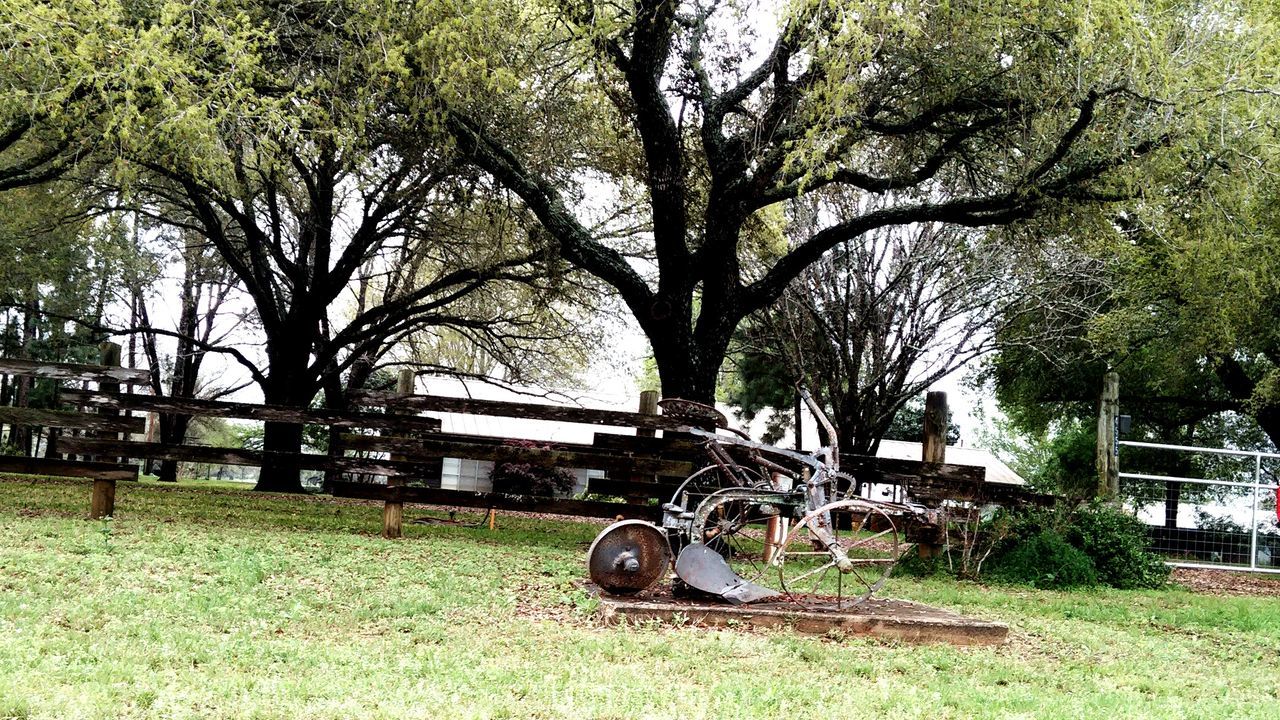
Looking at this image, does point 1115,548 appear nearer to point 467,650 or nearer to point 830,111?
point 830,111

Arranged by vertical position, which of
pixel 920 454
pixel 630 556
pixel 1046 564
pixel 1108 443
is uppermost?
pixel 1108 443

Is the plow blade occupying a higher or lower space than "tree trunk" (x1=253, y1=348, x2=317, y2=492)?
lower

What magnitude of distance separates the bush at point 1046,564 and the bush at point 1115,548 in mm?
195

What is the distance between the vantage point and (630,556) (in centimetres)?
719

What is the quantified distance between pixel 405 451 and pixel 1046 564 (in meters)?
7.34

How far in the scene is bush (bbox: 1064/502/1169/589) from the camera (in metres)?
11.7

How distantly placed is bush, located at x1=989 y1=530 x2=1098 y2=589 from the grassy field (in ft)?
4.04

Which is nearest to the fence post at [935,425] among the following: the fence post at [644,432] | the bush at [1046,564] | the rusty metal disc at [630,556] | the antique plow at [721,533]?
the bush at [1046,564]

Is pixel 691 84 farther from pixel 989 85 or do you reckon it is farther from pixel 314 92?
pixel 314 92

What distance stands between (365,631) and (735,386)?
1808cm

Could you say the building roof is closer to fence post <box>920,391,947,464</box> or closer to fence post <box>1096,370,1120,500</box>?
fence post <box>1096,370,1120,500</box>

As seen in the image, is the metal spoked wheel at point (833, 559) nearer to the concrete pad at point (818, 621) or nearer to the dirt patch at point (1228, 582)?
the concrete pad at point (818, 621)

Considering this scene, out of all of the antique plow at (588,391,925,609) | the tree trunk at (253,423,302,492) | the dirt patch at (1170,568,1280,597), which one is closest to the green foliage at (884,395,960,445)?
the dirt patch at (1170,568,1280,597)

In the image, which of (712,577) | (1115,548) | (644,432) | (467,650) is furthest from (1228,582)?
(467,650)
